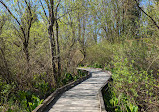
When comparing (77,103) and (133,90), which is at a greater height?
(133,90)

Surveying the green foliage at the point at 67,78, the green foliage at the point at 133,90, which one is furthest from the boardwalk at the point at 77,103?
the green foliage at the point at 67,78

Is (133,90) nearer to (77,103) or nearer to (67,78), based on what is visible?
(77,103)

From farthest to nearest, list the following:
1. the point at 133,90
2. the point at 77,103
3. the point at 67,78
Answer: the point at 67,78
the point at 77,103
the point at 133,90

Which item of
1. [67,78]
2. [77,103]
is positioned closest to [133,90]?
[77,103]

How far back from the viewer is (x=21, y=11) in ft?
Result: 33.3

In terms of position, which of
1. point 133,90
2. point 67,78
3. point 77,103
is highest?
point 133,90

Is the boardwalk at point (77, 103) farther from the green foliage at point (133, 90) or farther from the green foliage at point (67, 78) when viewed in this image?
the green foliage at point (67, 78)

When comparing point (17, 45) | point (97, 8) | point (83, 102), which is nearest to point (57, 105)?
point (83, 102)

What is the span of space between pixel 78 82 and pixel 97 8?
10.5 m

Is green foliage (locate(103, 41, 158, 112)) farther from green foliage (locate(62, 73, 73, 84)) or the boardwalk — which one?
green foliage (locate(62, 73, 73, 84))

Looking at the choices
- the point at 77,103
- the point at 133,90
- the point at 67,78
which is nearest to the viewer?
the point at 133,90

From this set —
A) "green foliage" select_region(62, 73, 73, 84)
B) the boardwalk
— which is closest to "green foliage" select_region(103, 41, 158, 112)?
the boardwalk

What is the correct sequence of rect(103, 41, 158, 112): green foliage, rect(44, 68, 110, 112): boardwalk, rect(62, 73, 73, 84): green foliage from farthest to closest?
1. rect(62, 73, 73, 84): green foliage
2. rect(103, 41, 158, 112): green foliage
3. rect(44, 68, 110, 112): boardwalk

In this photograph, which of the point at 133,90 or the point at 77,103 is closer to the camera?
the point at 133,90
